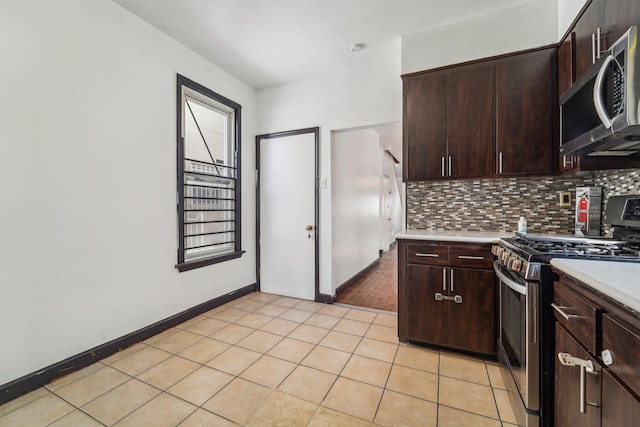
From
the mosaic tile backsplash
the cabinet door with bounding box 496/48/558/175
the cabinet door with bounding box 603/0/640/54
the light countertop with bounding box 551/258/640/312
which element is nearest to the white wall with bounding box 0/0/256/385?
the mosaic tile backsplash

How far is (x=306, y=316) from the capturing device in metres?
2.97

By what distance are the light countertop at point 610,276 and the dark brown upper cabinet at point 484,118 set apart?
4.26ft

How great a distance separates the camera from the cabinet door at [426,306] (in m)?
2.18

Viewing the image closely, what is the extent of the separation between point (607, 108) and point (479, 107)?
Result: 3.72 feet

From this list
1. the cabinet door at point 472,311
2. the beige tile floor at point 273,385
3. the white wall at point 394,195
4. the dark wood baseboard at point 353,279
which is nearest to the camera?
the beige tile floor at point 273,385

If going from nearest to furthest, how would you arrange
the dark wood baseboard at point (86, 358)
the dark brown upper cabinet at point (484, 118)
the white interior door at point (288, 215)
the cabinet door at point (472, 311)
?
the dark wood baseboard at point (86, 358)
the cabinet door at point (472, 311)
the dark brown upper cabinet at point (484, 118)
the white interior door at point (288, 215)

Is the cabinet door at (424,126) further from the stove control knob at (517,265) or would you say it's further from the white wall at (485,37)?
the stove control knob at (517,265)

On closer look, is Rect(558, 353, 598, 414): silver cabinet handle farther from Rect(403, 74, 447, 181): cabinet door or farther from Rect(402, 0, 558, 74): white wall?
Rect(402, 0, 558, 74): white wall

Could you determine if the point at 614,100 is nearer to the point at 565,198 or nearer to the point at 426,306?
the point at 565,198

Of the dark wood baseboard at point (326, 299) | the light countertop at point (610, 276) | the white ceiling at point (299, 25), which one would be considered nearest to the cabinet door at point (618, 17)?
the white ceiling at point (299, 25)

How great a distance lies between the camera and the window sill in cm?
276

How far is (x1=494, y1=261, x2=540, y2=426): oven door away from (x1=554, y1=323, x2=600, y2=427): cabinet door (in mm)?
95

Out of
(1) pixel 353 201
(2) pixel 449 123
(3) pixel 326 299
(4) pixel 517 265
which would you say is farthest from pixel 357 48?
(3) pixel 326 299

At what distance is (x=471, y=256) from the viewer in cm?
209
